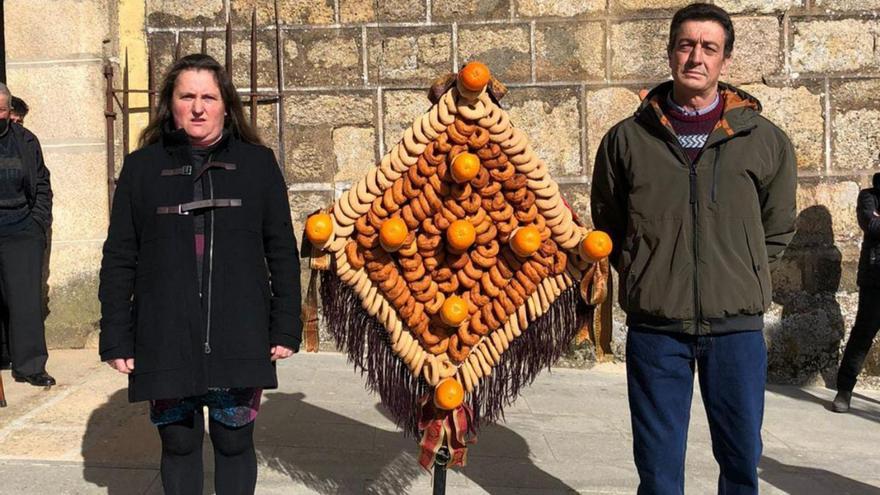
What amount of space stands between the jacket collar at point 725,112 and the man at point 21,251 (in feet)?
12.2

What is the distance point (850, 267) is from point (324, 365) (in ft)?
11.6

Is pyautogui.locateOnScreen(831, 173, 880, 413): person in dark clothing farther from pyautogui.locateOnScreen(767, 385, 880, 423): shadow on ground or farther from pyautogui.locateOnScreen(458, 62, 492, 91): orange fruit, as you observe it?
pyautogui.locateOnScreen(458, 62, 492, 91): orange fruit

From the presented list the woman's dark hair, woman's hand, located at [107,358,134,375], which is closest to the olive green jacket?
the woman's dark hair

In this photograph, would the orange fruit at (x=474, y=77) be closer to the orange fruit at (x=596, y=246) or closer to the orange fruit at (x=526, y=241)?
the orange fruit at (x=526, y=241)

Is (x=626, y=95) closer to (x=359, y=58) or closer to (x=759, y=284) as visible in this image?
(x=359, y=58)

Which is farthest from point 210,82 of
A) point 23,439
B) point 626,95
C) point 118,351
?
point 626,95

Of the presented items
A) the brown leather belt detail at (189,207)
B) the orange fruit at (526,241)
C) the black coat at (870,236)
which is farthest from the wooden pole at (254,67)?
the black coat at (870,236)

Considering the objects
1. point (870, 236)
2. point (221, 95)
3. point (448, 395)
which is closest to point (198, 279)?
point (221, 95)

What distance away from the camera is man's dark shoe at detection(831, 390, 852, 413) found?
4723 mm

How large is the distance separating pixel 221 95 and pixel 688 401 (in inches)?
69.8

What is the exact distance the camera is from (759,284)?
8.09 feet

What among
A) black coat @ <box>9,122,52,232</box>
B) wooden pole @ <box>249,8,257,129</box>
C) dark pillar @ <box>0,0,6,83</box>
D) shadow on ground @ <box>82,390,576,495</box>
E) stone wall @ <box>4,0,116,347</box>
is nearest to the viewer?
shadow on ground @ <box>82,390,576,495</box>

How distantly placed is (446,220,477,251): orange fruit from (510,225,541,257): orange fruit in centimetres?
14

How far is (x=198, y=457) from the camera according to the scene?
2500 millimetres
